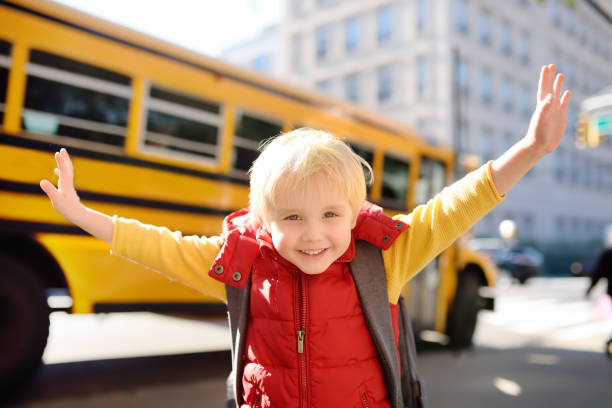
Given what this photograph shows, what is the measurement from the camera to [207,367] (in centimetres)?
516

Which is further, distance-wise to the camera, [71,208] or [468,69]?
[468,69]

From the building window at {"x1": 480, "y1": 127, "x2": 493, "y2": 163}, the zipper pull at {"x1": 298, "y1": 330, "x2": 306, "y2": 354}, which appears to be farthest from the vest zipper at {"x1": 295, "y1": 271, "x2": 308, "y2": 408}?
the building window at {"x1": 480, "y1": 127, "x2": 493, "y2": 163}

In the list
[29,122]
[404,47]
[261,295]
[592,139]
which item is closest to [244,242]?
[261,295]

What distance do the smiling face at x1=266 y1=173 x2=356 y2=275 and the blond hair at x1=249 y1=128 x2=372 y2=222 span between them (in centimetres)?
2

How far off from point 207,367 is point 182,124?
2.23 meters

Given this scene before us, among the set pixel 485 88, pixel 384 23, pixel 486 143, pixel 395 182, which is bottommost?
pixel 395 182

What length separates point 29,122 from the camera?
3738mm

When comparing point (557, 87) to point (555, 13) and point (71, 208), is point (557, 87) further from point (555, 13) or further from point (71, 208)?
point (555, 13)

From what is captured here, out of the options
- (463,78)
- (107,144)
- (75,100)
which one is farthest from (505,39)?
(75,100)

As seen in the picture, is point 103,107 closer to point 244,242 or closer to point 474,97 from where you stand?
point 244,242

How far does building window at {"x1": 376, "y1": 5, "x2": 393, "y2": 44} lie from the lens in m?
31.0

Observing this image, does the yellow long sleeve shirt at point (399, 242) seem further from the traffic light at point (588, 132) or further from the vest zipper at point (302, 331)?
the traffic light at point (588, 132)

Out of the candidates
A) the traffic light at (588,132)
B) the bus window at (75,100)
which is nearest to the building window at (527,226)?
the traffic light at (588,132)

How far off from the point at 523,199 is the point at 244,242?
107 feet
